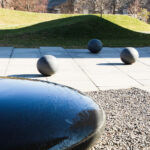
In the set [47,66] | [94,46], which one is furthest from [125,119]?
[94,46]

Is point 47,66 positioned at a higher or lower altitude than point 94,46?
higher

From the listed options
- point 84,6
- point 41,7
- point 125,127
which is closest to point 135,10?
point 84,6

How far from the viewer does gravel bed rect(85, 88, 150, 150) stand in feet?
13.1

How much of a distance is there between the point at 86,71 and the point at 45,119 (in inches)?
239

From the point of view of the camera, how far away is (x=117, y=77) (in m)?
8.28

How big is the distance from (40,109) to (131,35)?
70.2 feet

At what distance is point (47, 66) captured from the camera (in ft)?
26.2

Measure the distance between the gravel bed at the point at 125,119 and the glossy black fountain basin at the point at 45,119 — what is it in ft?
2.31

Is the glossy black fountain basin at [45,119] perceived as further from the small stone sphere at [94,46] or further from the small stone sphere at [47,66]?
the small stone sphere at [94,46]

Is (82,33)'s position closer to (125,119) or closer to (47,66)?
(47,66)

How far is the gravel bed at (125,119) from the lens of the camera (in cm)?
400

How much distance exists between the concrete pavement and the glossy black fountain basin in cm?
325

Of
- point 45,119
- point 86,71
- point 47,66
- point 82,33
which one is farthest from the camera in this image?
point 82,33

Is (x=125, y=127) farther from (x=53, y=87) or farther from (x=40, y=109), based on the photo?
(x=40, y=109)
